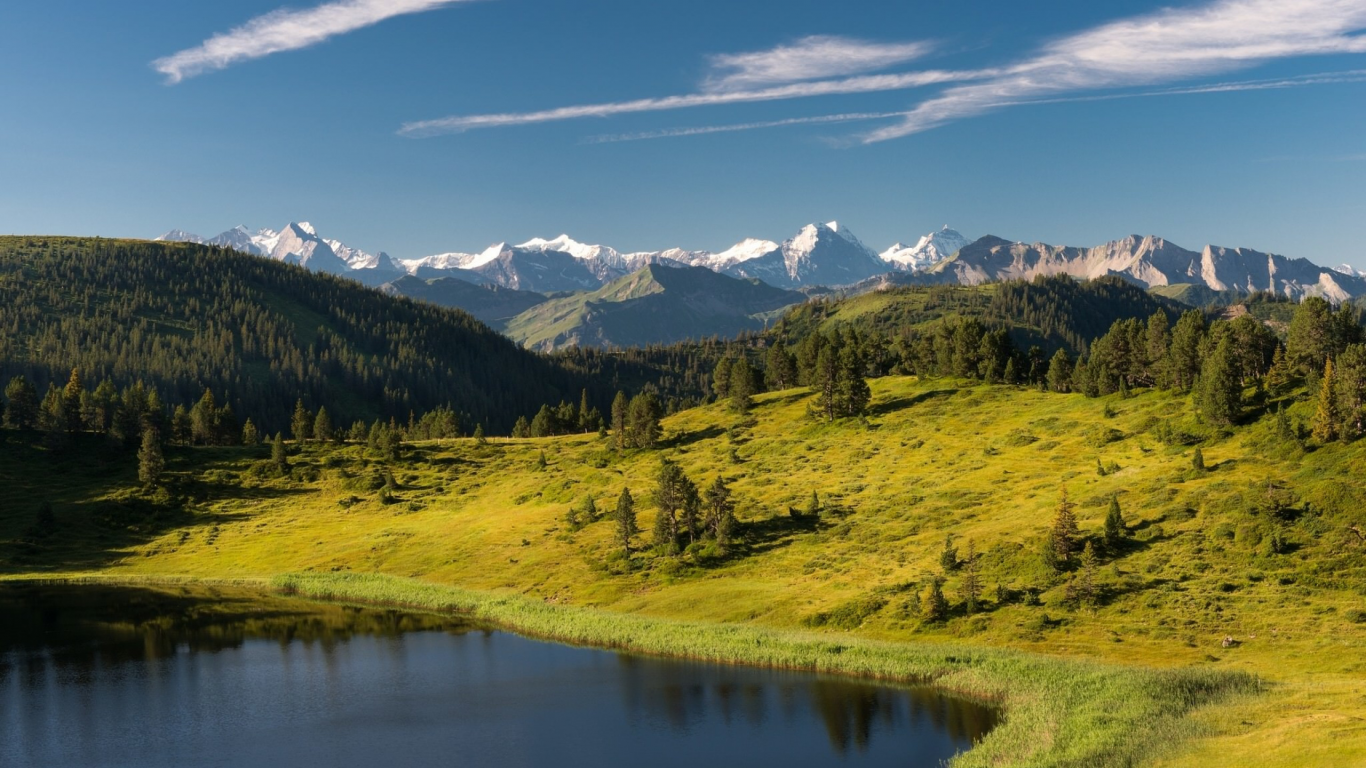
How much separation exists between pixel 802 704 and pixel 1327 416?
231 feet

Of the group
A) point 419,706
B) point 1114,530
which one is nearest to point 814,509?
point 1114,530

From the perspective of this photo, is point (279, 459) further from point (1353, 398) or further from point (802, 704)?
point (1353, 398)

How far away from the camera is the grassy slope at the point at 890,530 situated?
7269cm

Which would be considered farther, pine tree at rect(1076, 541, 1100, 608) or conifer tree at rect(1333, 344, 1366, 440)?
conifer tree at rect(1333, 344, 1366, 440)

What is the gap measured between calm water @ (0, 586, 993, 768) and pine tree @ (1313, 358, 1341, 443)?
198 feet

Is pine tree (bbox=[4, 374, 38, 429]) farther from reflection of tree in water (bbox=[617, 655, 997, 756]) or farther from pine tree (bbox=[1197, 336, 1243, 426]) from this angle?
pine tree (bbox=[1197, 336, 1243, 426])

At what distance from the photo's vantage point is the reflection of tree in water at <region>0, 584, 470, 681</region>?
293ft

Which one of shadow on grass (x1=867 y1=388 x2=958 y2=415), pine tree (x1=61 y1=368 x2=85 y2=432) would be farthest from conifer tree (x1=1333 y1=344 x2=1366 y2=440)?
pine tree (x1=61 y1=368 x2=85 y2=432)

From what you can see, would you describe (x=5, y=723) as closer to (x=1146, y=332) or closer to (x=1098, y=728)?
(x=1098, y=728)

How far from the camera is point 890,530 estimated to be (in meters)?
110

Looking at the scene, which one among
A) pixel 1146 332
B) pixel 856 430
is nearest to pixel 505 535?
pixel 856 430

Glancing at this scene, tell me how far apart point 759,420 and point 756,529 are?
229 ft

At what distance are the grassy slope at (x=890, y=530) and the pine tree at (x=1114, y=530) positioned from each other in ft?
6.38

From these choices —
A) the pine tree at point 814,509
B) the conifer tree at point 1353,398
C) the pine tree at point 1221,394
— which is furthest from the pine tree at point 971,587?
the pine tree at point 1221,394
